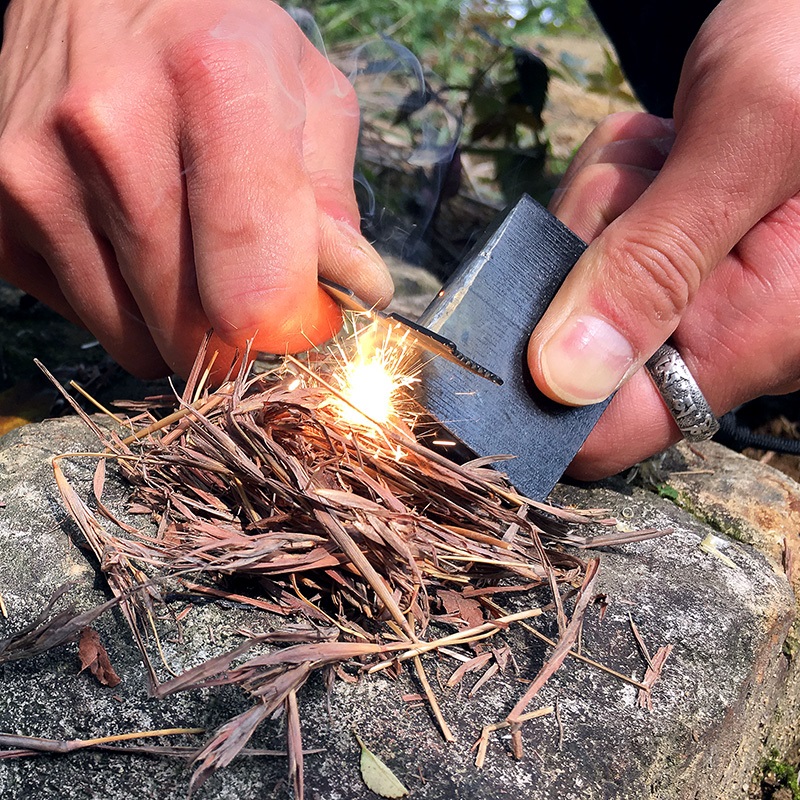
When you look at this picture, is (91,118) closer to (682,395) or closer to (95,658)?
(95,658)

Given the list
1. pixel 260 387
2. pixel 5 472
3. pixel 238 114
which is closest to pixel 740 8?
pixel 238 114

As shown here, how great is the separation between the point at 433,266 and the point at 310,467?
253cm

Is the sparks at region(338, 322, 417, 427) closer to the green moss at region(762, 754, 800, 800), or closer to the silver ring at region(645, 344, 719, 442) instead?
the silver ring at region(645, 344, 719, 442)

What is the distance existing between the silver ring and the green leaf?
1.23 m

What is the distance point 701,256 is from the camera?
63.5 inches

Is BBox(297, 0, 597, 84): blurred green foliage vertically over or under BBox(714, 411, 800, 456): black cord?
over

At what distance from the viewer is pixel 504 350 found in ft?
5.02

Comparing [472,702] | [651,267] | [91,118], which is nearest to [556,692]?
[472,702]

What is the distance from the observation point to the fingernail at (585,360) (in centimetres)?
147

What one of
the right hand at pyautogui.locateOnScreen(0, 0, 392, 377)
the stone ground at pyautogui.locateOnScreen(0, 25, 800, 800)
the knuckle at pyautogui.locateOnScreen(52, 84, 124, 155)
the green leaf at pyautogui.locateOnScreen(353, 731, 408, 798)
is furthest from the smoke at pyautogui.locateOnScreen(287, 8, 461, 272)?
the green leaf at pyautogui.locateOnScreen(353, 731, 408, 798)

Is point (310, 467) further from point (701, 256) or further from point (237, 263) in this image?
point (701, 256)

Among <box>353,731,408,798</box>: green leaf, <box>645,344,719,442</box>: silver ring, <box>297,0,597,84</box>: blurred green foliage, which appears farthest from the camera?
Result: <box>297,0,597,84</box>: blurred green foliage

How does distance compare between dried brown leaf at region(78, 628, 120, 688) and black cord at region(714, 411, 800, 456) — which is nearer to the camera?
dried brown leaf at region(78, 628, 120, 688)

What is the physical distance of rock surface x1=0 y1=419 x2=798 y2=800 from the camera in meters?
0.98
